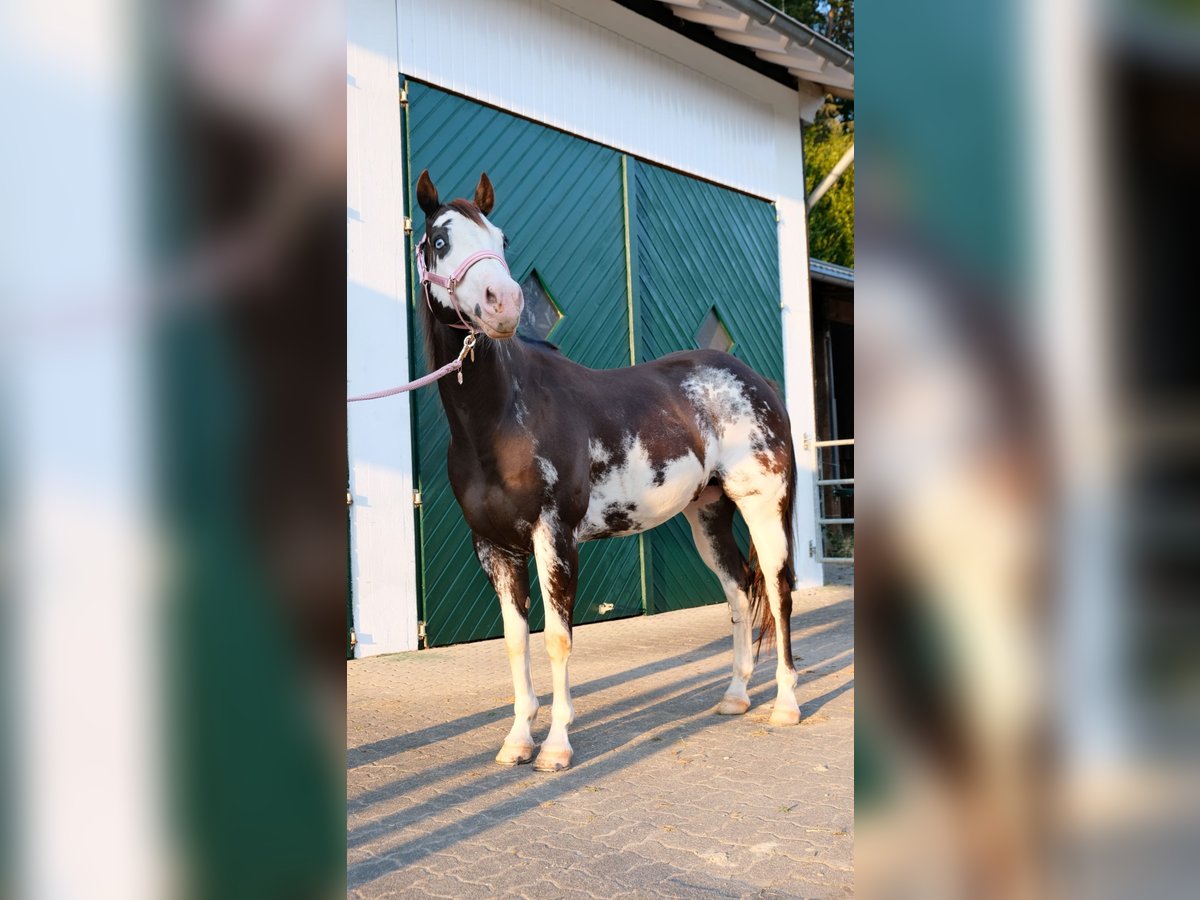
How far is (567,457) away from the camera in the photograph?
4.22 metres

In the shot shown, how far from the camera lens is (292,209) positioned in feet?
3.15

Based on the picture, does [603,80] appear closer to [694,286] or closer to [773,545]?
[694,286]

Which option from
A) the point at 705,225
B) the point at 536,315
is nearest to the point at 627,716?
the point at 536,315

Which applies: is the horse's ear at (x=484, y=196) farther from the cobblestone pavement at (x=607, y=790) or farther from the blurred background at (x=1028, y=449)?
the blurred background at (x=1028, y=449)

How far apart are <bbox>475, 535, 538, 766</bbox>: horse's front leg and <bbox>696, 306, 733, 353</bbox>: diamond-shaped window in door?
18.8 feet

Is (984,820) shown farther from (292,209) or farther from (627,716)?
(627,716)

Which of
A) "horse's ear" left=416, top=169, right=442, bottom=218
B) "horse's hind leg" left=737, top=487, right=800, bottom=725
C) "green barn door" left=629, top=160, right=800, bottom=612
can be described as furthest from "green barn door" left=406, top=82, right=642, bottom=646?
"horse's ear" left=416, top=169, right=442, bottom=218

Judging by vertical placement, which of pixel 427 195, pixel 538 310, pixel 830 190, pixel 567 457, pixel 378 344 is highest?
pixel 830 190

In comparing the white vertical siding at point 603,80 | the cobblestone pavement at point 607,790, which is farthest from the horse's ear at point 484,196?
the white vertical siding at point 603,80

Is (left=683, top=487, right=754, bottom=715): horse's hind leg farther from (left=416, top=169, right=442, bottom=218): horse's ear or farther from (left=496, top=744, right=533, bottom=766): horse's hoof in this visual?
(left=416, top=169, right=442, bottom=218): horse's ear

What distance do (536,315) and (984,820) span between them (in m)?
7.47

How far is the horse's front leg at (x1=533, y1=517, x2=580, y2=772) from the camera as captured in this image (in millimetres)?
4055

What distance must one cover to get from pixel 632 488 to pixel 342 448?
370 centimetres

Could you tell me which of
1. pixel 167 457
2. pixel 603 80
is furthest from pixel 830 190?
pixel 167 457
